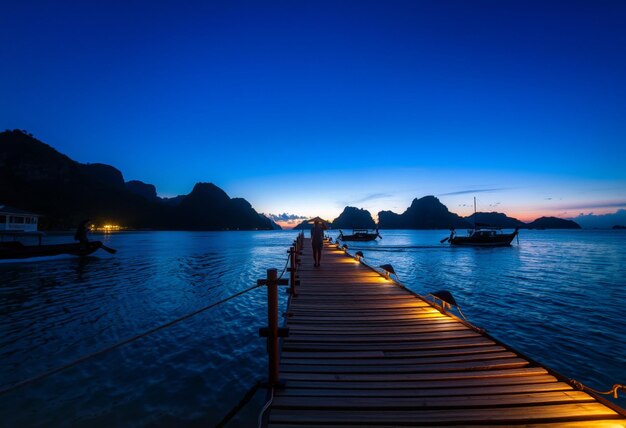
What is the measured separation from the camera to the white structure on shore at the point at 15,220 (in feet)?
123

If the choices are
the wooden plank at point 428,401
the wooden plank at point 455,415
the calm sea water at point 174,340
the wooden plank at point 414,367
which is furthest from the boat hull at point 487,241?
the wooden plank at point 455,415

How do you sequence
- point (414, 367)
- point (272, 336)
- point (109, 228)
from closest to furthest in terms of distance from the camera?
point (272, 336) < point (414, 367) < point (109, 228)

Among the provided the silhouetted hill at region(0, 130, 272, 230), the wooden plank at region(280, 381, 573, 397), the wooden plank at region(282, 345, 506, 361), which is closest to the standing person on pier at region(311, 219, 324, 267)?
the wooden plank at region(282, 345, 506, 361)

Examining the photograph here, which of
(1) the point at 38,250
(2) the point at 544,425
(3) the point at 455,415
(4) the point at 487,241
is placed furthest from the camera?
(4) the point at 487,241

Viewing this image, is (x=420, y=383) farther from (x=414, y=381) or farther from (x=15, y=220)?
(x=15, y=220)

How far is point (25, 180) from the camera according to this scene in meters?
130

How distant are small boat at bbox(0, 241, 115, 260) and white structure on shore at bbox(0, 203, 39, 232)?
1296 cm

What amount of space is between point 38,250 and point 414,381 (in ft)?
119

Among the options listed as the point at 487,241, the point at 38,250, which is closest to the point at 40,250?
the point at 38,250

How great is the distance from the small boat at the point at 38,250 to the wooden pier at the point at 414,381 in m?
32.4

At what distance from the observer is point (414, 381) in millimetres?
4285

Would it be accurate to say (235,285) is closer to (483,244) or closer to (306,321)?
(306,321)

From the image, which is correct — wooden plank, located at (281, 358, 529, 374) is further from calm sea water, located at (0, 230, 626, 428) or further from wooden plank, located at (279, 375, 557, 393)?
calm sea water, located at (0, 230, 626, 428)

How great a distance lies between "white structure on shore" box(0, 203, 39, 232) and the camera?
37.4m
